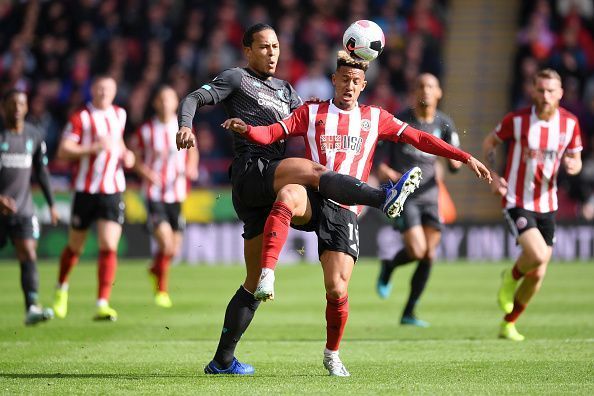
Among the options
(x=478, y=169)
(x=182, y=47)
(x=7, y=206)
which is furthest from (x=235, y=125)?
(x=182, y=47)

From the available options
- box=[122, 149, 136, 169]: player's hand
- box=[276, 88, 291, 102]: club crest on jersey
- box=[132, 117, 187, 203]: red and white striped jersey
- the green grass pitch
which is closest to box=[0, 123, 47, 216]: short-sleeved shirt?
box=[122, 149, 136, 169]: player's hand

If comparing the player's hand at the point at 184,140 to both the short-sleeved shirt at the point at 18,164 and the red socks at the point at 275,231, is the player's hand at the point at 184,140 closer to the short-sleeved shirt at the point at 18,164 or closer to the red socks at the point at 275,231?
the red socks at the point at 275,231

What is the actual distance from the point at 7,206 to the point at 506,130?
4626 millimetres

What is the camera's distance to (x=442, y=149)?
7047 millimetres

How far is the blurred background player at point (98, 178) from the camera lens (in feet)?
37.0

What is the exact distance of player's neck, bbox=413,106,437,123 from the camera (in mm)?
11188

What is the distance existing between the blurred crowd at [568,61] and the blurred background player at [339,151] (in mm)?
12591

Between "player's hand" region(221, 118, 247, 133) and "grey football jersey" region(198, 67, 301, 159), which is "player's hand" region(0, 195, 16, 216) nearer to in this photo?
"grey football jersey" region(198, 67, 301, 159)

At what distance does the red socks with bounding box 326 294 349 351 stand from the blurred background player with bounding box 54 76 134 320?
15.1ft

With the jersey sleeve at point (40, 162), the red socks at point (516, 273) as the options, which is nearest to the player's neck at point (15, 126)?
the jersey sleeve at point (40, 162)

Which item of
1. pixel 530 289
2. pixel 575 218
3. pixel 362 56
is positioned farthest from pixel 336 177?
pixel 575 218

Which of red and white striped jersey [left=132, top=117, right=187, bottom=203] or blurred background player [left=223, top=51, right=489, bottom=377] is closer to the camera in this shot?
blurred background player [left=223, top=51, right=489, bottom=377]

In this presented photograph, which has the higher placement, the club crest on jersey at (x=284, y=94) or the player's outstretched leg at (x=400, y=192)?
the club crest on jersey at (x=284, y=94)

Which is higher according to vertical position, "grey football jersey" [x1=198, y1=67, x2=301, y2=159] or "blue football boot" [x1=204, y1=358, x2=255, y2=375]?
"grey football jersey" [x1=198, y1=67, x2=301, y2=159]
